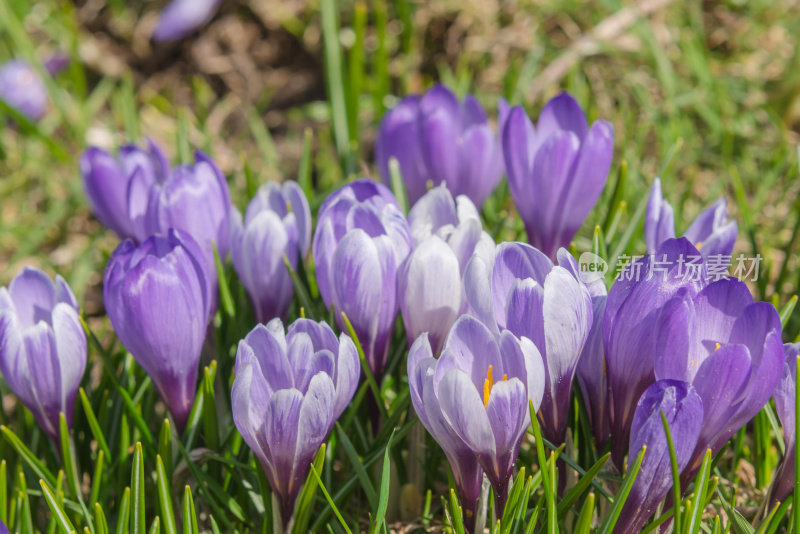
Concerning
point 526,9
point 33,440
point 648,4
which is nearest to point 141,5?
point 526,9

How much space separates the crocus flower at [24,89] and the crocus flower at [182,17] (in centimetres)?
52

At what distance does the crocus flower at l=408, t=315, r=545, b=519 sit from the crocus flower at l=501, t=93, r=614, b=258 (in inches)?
18.8

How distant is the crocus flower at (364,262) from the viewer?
1.09m

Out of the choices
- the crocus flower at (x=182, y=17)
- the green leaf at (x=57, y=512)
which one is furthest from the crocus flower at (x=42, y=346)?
the crocus flower at (x=182, y=17)

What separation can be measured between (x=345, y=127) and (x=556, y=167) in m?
1.21

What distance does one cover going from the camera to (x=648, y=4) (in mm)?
2789

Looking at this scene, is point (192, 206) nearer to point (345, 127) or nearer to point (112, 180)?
point (112, 180)

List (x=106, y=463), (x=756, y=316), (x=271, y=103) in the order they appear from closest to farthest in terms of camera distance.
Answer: (x=756, y=316) → (x=106, y=463) → (x=271, y=103)

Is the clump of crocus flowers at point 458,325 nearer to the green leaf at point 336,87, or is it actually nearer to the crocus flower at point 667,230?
the crocus flower at point 667,230

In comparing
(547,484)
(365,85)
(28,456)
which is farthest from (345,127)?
Answer: (547,484)

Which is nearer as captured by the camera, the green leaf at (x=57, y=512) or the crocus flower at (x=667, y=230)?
the green leaf at (x=57, y=512)

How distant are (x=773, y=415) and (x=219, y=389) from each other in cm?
82

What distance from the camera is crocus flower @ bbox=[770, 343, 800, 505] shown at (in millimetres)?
940

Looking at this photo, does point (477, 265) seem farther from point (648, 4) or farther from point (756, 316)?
point (648, 4)
